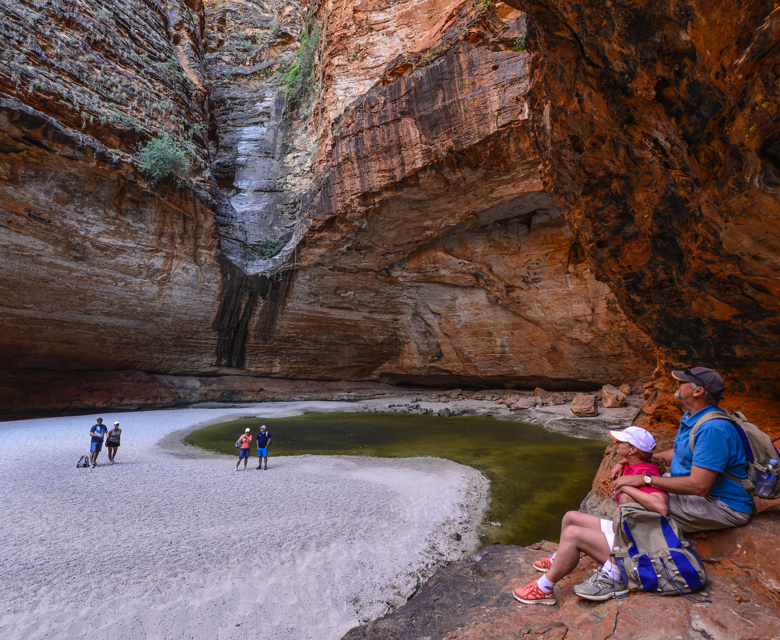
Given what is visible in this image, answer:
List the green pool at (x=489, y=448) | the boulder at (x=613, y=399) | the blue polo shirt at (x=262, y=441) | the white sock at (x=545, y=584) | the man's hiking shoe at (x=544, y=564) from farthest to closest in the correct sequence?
1. the boulder at (x=613, y=399)
2. the blue polo shirt at (x=262, y=441)
3. the green pool at (x=489, y=448)
4. the man's hiking shoe at (x=544, y=564)
5. the white sock at (x=545, y=584)

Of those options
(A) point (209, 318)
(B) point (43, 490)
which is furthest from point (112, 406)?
(B) point (43, 490)

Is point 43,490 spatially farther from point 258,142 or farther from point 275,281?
point 258,142

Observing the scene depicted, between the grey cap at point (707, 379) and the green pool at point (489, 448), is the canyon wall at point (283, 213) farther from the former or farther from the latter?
the grey cap at point (707, 379)

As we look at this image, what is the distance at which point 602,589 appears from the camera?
2.22 metres

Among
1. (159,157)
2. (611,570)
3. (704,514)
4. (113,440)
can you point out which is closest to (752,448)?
(704,514)

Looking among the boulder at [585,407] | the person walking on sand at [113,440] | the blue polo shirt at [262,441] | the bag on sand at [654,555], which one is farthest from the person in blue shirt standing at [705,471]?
the boulder at [585,407]

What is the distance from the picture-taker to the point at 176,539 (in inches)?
163

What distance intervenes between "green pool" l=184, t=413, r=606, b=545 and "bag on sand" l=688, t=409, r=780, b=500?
3135 mm

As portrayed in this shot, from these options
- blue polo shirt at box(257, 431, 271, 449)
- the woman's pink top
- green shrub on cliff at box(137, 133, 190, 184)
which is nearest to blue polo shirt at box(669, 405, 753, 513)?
the woman's pink top

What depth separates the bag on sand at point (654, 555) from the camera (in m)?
2.05

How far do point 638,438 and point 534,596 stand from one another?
126 centimetres

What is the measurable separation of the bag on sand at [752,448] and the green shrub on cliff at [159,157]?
14.7m

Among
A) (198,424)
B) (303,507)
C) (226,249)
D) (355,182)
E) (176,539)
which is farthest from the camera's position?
(226,249)

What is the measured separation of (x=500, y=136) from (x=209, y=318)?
13.4 m
